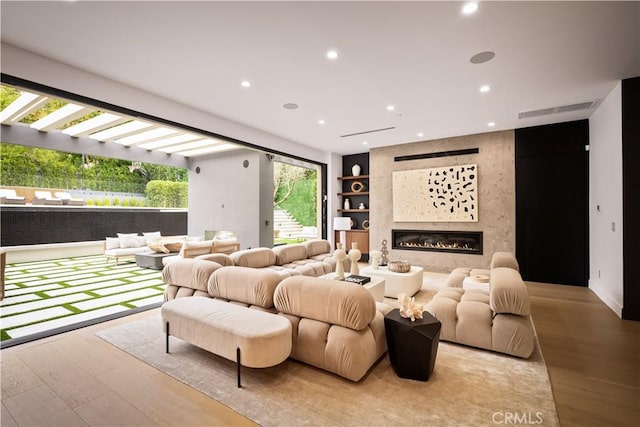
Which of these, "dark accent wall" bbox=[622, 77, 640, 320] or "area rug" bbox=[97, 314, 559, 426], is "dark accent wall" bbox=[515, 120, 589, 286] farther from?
"area rug" bbox=[97, 314, 559, 426]

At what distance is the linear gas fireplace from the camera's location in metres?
6.21

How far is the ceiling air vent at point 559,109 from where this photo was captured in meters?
4.45

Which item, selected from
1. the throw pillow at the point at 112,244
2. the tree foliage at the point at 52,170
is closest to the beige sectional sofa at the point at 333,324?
the throw pillow at the point at 112,244

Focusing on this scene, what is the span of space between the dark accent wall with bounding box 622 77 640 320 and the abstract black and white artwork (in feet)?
8.31

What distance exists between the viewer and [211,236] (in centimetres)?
927

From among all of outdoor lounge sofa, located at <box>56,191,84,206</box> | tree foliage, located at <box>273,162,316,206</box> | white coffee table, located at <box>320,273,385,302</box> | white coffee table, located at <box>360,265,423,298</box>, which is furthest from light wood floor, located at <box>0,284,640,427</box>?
tree foliage, located at <box>273,162,316,206</box>

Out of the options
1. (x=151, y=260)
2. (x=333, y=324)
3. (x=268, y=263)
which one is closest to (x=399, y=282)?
(x=268, y=263)

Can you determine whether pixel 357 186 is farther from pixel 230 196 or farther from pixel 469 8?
pixel 469 8

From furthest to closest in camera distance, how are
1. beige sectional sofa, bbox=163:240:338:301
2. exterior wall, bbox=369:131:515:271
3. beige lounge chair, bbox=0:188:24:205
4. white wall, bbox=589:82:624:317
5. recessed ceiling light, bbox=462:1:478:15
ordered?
1. beige lounge chair, bbox=0:188:24:205
2. exterior wall, bbox=369:131:515:271
3. white wall, bbox=589:82:624:317
4. beige sectional sofa, bbox=163:240:338:301
5. recessed ceiling light, bbox=462:1:478:15

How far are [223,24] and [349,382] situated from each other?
10.1 ft

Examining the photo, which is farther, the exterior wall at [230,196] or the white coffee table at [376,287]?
the exterior wall at [230,196]

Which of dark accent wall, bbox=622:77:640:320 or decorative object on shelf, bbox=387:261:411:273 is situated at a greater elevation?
dark accent wall, bbox=622:77:640:320

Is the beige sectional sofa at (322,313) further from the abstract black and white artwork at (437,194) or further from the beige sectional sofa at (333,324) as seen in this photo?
the abstract black and white artwork at (437,194)

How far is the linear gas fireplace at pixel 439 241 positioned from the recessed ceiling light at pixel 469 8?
4.69 meters
